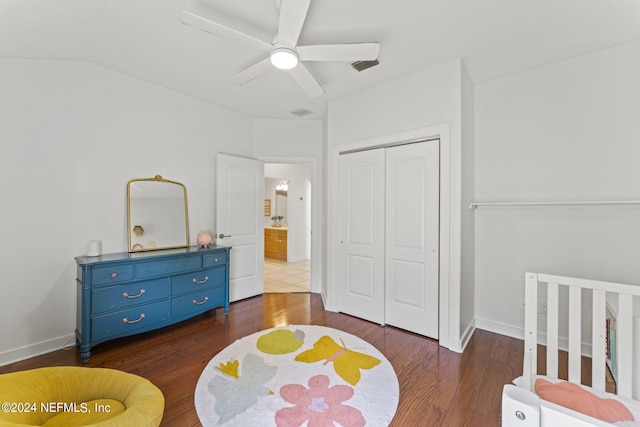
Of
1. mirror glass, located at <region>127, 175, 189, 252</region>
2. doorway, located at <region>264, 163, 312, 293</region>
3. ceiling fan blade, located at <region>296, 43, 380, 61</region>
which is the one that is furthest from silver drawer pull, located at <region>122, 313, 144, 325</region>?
doorway, located at <region>264, 163, 312, 293</region>

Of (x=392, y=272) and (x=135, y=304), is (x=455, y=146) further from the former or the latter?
(x=135, y=304)

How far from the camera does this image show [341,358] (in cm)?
236

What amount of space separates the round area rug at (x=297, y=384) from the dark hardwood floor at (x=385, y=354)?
0.10 m

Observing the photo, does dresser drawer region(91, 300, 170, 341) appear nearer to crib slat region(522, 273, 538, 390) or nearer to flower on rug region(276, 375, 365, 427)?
flower on rug region(276, 375, 365, 427)

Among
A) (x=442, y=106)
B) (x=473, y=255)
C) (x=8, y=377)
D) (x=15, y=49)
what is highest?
(x=15, y=49)

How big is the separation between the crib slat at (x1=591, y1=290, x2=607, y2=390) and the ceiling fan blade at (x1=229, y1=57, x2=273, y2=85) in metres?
2.34

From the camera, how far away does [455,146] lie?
8.29ft

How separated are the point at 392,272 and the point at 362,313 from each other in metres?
0.65

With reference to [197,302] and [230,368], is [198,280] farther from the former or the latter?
[230,368]

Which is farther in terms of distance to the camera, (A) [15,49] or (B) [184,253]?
(B) [184,253]

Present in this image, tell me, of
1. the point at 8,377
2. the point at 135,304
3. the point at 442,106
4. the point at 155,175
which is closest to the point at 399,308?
the point at 442,106

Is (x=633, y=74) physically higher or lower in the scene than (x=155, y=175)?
higher

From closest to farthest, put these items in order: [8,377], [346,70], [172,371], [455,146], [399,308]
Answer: [8,377] → [172,371] → [455,146] → [346,70] → [399,308]

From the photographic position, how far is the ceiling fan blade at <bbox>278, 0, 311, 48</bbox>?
4.94 ft
